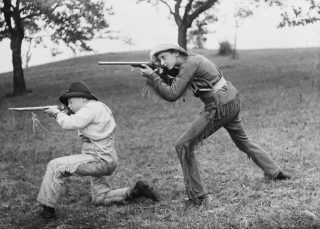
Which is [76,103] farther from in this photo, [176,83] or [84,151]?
[176,83]

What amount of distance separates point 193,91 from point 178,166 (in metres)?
2.86

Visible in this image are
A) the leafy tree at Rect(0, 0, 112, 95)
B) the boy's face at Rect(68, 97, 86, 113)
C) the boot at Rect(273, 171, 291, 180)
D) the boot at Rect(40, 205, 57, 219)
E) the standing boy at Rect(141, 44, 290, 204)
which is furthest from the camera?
the leafy tree at Rect(0, 0, 112, 95)

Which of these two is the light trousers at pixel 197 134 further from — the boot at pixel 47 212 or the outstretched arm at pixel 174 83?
the boot at pixel 47 212

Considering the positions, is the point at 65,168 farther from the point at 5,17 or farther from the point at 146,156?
the point at 5,17

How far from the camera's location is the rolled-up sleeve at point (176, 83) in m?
5.72

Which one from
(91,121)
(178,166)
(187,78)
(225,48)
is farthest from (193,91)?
(225,48)

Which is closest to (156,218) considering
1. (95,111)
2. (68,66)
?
(95,111)

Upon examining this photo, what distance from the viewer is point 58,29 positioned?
23953mm

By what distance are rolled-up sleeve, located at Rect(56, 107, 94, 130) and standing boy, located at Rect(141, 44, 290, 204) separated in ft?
2.52

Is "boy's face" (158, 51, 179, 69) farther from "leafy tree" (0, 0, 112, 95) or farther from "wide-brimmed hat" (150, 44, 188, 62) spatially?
"leafy tree" (0, 0, 112, 95)

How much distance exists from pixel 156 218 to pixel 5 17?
20.5m

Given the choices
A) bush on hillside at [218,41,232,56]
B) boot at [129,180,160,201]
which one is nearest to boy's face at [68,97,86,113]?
boot at [129,180,160,201]

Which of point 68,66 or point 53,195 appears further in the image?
point 68,66

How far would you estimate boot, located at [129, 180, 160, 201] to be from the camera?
6264 millimetres
